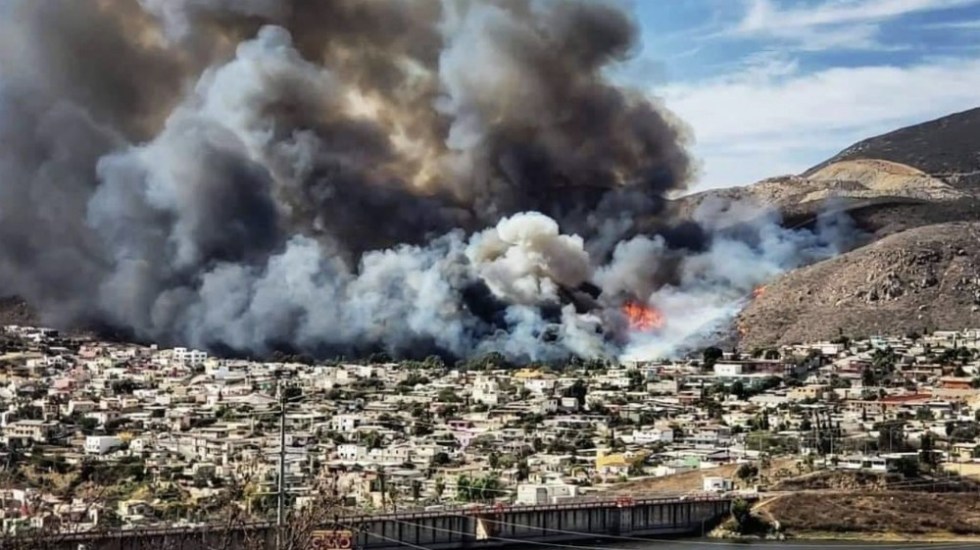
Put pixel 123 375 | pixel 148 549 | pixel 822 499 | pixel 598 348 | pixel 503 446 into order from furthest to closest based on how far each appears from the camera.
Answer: pixel 598 348
pixel 123 375
pixel 503 446
pixel 822 499
pixel 148 549

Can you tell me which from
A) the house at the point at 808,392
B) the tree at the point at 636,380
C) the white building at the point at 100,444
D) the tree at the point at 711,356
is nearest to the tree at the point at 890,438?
the house at the point at 808,392

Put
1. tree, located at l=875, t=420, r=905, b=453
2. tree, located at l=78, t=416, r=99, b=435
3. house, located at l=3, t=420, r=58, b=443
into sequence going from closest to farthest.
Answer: house, located at l=3, t=420, r=58, b=443, tree, located at l=78, t=416, r=99, b=435, tree, located at l=875, t=420, r=905, b=453

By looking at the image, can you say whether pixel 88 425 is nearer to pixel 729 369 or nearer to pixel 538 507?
pixel 538 507

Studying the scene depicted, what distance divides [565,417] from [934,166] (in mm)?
72602

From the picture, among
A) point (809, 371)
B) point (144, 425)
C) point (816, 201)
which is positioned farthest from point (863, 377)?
point (816, 201)

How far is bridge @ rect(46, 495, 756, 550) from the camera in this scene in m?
29.4

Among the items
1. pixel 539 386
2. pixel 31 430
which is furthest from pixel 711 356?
pixel 31 430

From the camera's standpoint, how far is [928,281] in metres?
64.0

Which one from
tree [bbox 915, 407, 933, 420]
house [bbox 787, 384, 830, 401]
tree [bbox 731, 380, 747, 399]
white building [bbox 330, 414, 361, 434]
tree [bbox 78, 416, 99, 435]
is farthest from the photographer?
tree [bbox 731, 380, 747, 399]

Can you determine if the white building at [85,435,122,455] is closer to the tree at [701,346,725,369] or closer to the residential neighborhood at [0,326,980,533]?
the residential neighborhood at [0,326,980,533]

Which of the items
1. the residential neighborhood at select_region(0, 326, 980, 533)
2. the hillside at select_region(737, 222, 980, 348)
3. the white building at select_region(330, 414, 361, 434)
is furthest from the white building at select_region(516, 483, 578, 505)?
the hillside at select_region(737, 222, 980, 348)

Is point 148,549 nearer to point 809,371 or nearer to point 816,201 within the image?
point 809,371

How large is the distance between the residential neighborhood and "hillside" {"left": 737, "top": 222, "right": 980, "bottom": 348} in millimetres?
1684

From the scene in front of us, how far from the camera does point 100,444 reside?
123 feet
